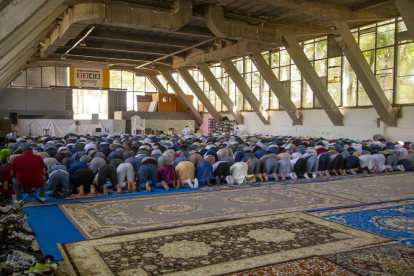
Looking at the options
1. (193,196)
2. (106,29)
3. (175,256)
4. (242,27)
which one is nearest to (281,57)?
(242,27)

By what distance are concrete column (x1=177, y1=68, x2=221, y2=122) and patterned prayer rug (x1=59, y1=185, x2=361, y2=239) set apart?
2094 cm

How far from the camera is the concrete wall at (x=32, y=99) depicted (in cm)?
2753

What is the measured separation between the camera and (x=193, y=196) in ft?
25.8

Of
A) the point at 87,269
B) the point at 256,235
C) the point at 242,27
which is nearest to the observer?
the point at 87,269

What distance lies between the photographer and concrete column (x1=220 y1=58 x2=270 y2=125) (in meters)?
23.7

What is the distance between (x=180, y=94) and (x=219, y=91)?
243 inches

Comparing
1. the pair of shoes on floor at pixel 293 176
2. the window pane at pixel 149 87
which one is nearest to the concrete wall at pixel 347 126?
the pair of shoes on floor at pixel 293 176

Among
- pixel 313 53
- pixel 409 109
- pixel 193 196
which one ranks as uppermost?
pixel 313 53

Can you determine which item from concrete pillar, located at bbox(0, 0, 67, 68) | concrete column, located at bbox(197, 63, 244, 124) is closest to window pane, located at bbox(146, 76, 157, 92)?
concrete column, located at bbox(197, 63, 244, 124)

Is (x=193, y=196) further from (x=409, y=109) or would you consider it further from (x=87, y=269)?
(x=409, y=109)

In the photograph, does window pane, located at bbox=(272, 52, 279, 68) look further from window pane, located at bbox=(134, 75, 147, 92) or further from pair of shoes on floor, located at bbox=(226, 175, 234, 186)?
pair of shoes on floor, located at bbox=(226, 175, 234, 186)

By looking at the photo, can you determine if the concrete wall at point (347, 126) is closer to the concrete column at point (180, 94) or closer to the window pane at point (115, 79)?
the concrete column at point (180, 94)

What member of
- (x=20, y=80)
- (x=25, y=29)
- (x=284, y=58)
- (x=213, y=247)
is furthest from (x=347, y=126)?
(x=20, y=80)

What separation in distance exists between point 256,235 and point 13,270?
301cm
